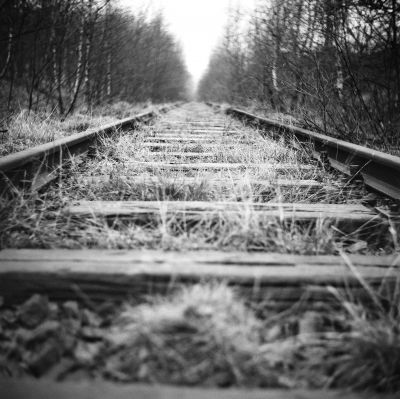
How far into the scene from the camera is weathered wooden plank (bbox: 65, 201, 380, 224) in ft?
5.52

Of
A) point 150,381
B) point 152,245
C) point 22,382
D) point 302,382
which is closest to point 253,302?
point 302,382

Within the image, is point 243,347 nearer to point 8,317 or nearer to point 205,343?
point 205,343

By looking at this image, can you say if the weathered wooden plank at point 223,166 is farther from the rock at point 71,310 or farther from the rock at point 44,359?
the rock at point 44,359

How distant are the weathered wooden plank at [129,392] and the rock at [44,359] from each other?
8cm

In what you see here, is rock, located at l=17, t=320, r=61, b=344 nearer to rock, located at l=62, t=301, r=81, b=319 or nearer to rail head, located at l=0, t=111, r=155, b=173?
rock, located at l=62, t=301, r=81, b=319

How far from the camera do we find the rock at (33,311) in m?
1.08

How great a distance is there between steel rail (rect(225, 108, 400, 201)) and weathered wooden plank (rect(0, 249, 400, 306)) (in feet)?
3.51

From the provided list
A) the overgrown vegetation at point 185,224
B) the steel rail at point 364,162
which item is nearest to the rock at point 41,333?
the overgrown vegetation at point 185,224

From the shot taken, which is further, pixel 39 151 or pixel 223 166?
pixel 223 166

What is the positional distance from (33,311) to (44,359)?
22 centimetres

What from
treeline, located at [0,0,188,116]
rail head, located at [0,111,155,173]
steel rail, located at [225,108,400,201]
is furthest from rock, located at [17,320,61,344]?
treeline, located at [0,0,188,116]

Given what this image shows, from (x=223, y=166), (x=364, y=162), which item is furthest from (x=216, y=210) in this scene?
(x=364, y=162)

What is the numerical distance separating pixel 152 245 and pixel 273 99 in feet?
26.8

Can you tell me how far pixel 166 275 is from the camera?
1.15 m
